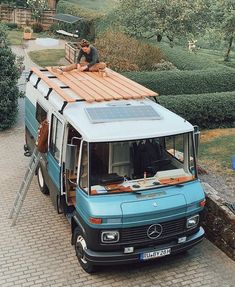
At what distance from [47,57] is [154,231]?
68.3 feet

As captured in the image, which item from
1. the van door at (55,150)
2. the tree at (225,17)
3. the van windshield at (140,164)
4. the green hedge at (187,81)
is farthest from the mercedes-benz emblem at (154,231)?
the tree at (225,17)

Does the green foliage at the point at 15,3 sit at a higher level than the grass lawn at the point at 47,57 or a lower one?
higher

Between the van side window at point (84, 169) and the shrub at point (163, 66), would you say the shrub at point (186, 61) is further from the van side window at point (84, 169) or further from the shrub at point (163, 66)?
the van side window at point (84, 169)

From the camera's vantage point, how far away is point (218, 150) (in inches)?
542

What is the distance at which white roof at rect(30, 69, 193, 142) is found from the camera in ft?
26.8

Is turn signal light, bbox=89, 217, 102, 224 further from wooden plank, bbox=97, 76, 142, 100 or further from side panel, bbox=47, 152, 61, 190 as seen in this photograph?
wooden plank, bbox=97, 76, 142, 100

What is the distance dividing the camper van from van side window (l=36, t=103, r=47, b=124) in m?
1.00

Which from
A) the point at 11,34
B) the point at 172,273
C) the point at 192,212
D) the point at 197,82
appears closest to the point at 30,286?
the point at 172,273

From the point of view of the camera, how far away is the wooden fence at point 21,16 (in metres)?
37.0

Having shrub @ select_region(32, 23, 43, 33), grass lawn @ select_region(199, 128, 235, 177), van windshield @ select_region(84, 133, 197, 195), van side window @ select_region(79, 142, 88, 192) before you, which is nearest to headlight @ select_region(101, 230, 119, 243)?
van windshield @ select_region(84, 133, 197, 195)

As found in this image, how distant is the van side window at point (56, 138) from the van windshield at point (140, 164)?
4.71ft

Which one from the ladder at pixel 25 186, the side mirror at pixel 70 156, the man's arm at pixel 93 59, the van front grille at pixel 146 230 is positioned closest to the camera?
the van front grille at pixel 146 230

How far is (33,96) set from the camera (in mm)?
12086

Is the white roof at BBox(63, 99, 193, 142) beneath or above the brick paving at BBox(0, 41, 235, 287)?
above
